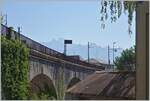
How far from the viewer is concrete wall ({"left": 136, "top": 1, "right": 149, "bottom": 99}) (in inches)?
51.0

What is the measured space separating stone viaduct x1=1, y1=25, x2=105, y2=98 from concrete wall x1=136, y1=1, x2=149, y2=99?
3866 millimetres

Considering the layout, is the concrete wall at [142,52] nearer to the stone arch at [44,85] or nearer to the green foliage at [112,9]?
the green foliage at [112,9]

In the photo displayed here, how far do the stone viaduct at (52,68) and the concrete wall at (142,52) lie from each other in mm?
3866

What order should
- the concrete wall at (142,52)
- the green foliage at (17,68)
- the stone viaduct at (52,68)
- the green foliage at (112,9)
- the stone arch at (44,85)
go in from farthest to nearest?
the stone arch at (44,85) < the stone viaduct at (52,68) < the green foliage at (17,68) < the green foliage at (112,9) < the concrete wall at (142,52)

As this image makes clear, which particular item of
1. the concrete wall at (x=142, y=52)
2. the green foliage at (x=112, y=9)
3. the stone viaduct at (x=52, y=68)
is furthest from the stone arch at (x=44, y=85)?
the concrete wall at (x=142, y=52)

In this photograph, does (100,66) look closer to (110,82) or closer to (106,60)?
(106,60)

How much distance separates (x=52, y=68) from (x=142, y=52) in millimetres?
5464

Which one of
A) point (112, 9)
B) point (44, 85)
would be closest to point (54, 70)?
point (44, 85)

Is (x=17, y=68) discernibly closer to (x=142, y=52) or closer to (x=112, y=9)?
(x=112, y=9)

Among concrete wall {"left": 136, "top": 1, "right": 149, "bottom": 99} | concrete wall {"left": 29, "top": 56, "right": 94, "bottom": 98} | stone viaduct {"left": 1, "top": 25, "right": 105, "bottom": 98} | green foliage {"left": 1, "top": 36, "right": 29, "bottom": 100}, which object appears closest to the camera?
concrete wall {"left": 136, "top": 1, "right": 149, "bottom": 99}

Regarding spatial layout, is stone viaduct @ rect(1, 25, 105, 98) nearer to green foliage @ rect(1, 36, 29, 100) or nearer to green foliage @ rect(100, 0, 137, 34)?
green foliage @ rect(1, 36, 29, 100)

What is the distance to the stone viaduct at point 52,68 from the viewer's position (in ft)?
18.3

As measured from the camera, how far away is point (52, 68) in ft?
22.0

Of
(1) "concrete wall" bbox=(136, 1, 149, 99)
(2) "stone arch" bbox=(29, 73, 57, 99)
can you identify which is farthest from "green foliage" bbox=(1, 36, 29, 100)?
(1) "concrete wall" bbox=(136, 1, 149, 99)
